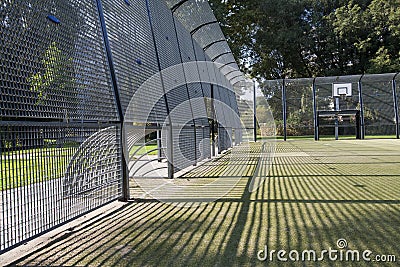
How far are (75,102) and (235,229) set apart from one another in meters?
1.69

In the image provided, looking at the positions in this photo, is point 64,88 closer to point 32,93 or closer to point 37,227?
point 32,93

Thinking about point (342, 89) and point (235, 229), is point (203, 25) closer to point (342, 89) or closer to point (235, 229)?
point (235, 229)

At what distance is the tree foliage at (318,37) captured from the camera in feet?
80.9

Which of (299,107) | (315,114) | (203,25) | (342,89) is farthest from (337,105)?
(203,25)

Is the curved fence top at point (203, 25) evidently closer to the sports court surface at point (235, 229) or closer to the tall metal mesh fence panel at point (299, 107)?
the sports court surface at point (235, 229)

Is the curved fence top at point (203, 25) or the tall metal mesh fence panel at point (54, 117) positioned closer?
the tall metal mesh fence panel at point (54, 117)

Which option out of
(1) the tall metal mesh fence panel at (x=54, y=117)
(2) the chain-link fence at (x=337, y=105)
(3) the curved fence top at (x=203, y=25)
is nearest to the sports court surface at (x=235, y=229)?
(1) the tall metal mesh fence panel at (x=54, y=117)


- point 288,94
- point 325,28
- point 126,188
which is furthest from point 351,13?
point 126,188

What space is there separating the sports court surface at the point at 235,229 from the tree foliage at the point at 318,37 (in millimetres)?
19928

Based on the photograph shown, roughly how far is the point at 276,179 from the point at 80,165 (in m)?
3.19

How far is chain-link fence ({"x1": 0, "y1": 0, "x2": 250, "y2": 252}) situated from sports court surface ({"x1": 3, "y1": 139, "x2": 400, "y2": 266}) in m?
0.31

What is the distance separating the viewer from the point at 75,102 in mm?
3463

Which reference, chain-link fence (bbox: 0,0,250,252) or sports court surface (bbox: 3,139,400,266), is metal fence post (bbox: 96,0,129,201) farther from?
sports court surface (bbox: 3,139,400,266)

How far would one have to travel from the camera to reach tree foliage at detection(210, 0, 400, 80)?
80.9ft
